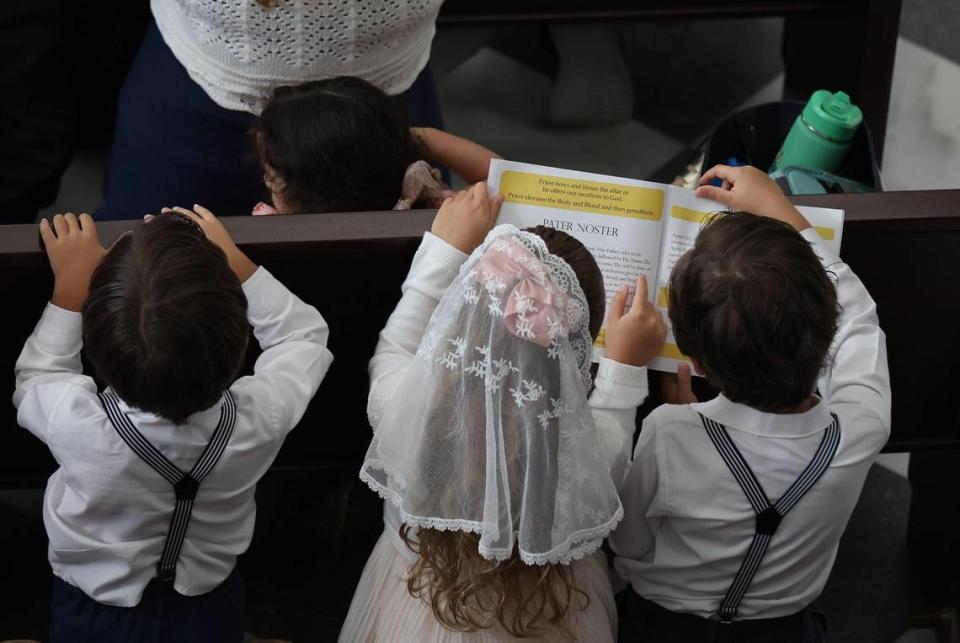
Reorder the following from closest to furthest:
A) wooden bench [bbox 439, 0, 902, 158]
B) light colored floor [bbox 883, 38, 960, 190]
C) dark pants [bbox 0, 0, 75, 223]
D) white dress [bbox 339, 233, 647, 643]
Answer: white dress [bbox 339, 233, 647, 643], dark pants [bbox 0, 0, 75, 223], wooden bench [bbox 439, 0, 902, 158], light colored floor [bbox 883, 38, 960, 190]

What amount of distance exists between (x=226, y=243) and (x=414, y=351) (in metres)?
0.26

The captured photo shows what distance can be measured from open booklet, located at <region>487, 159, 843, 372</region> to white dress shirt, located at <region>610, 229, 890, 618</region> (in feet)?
0.47

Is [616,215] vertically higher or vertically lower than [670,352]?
higher

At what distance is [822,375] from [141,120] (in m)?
1.19

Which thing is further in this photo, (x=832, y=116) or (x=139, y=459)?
(x=832, y=116)

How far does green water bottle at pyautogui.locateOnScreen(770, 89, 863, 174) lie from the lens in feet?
5.60

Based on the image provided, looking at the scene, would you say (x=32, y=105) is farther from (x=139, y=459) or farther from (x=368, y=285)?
(x=139, y=459)

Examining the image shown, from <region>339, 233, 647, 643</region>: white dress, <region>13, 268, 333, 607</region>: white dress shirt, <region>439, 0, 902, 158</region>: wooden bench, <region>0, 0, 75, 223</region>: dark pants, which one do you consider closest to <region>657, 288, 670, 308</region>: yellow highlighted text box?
<region>339, 233, 647, 643</region>: white dress

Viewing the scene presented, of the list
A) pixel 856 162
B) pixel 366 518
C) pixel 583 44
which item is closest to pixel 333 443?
pixel 366 518

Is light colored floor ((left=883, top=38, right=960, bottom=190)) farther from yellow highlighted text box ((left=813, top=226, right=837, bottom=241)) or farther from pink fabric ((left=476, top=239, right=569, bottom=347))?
pink fabric ((left=476, top=239, right=569, bottom=347))

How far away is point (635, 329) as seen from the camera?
1.44 metres

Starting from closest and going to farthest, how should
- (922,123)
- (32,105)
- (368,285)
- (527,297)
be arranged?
(527,297), (368,285), (32,105), (922,123)

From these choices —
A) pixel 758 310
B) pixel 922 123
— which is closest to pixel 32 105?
pixel 758 310

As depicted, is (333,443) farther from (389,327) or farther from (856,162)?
(856,162)
